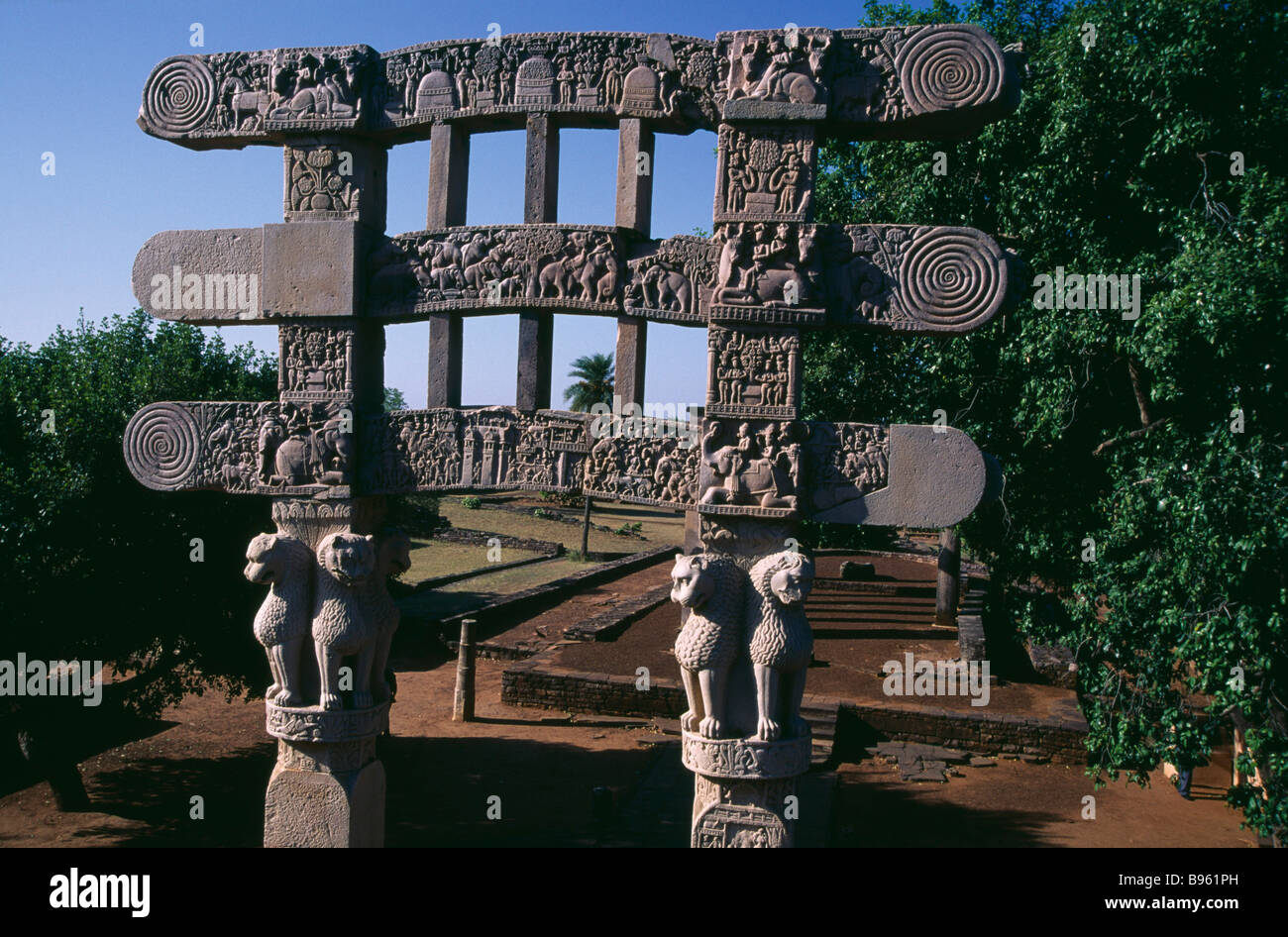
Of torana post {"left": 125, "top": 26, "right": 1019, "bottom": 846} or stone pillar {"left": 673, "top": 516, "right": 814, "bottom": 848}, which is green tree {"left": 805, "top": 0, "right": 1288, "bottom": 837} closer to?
torana post {"left": 125, "top": 26, "right": 1019, "bottom": 846}

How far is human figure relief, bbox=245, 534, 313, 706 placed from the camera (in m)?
5.19

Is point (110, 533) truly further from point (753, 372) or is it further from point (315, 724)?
point (753, 372)

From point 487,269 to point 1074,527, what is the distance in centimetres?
700

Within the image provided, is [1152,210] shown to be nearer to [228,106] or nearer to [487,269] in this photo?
[487,269]

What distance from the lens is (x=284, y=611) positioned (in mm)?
5223

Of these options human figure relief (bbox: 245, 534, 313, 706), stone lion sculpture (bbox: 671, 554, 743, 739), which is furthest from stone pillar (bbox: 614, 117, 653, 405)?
human figure relief (bbox: 245, 534, 313, 706)

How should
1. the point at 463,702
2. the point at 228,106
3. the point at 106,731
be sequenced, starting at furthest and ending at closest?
the point at 463,702
the point at 106,731
the point at 228,106

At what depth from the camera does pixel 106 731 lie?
36.2ft

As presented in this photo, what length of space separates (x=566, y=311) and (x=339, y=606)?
2.13 m

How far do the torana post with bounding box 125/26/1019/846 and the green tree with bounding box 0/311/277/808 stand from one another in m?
2.60

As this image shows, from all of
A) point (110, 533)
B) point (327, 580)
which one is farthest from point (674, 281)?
point (110, 533)

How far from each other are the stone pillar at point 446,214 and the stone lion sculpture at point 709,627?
5.87 feet
